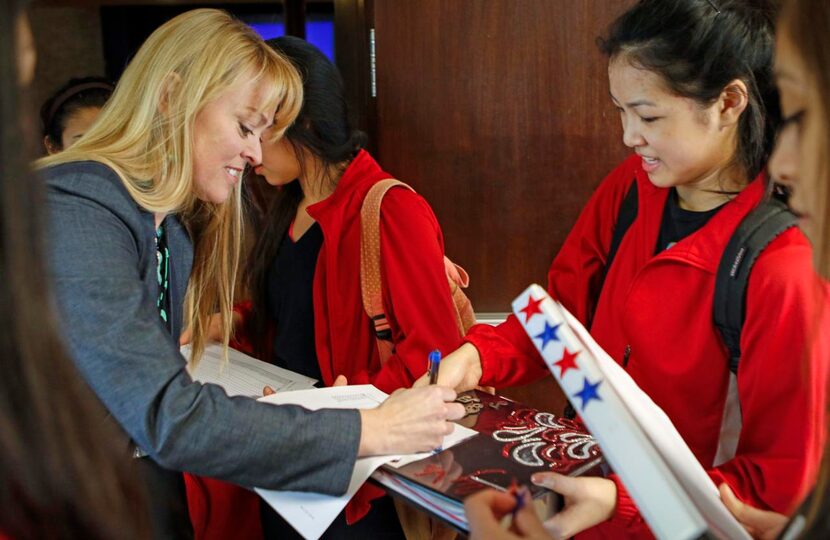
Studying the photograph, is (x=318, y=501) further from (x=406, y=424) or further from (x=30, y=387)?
(x=30, y=387)

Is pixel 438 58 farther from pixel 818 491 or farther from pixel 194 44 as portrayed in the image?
pixel 818 491

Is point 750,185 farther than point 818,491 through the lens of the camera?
Yes

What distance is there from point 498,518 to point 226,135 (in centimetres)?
91

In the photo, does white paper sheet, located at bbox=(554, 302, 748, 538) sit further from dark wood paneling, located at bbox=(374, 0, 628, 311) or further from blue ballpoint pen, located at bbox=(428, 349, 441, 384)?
dark wood paneling, located at bbox=(374, 0, 628, 311)

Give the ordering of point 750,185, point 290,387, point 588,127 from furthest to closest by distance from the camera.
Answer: point 588,127, point 290,387, point 750,185

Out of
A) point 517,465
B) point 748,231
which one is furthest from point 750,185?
point 517,465

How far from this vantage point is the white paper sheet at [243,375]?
6.25 ft

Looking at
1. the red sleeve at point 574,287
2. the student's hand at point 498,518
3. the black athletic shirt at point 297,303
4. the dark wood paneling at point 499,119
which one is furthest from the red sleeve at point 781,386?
the dark wood paneling at point 499,119

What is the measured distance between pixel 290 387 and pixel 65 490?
1121 millimetres

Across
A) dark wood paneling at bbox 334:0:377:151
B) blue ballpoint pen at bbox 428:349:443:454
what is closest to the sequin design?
blue ballpoint pen at bbox 428:349:443:454

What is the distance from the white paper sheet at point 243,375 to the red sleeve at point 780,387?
900 mm

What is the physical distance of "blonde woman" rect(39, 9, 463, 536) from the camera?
4.08 feet

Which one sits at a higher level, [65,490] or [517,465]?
[65,490]

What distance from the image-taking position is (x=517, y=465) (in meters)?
1.36
